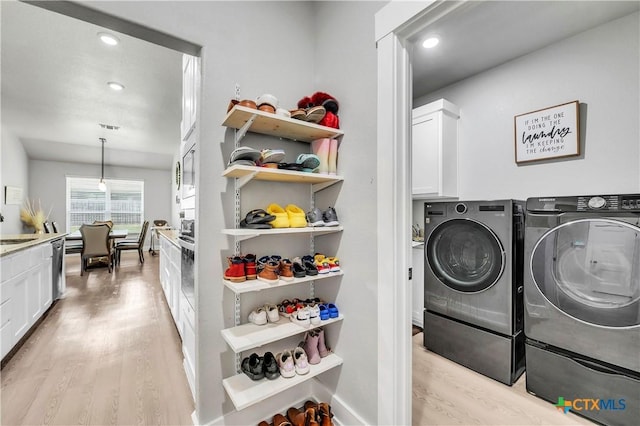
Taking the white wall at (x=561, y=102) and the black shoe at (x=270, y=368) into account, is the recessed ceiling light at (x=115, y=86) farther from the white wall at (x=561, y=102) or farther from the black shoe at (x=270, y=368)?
the white wall at (x=561, y=102)

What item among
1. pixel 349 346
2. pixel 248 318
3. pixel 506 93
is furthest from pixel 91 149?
pixel 506 93

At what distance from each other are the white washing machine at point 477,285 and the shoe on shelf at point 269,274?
1498 millimetres

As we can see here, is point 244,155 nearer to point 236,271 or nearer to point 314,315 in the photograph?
point 236,271

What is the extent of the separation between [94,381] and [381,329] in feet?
6.71

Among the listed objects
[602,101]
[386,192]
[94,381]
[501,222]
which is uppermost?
[602,101]

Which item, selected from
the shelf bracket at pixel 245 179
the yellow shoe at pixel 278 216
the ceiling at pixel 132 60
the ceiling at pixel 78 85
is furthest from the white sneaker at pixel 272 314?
the ceiling at pixel 78 85

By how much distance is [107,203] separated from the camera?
738 cm

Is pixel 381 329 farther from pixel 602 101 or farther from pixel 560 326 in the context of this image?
pixel 602 101

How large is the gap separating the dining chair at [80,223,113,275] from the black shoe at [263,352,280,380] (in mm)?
5142

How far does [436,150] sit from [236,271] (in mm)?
2170

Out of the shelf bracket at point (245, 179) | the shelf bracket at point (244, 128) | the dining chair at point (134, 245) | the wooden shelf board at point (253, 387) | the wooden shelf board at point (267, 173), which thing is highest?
the shelf bracket at point (244, 128)

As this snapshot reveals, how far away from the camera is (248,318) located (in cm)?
146

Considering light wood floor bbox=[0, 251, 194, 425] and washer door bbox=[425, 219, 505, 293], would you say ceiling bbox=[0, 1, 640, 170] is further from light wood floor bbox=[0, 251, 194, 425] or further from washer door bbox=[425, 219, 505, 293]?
light wood floor bbox=[0, 251, 194, 425]

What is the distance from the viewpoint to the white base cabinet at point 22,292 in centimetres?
202
